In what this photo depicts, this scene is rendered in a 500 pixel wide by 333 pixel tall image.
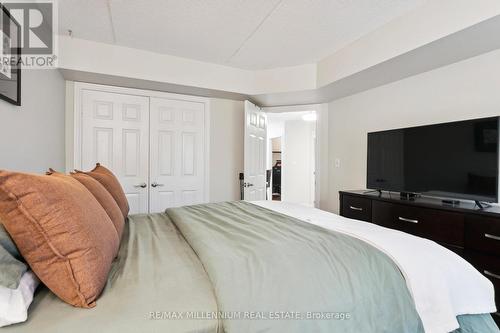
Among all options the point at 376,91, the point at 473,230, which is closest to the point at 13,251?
the point at 473,230

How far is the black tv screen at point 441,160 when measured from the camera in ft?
6.06

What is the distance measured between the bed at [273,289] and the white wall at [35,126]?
114cm

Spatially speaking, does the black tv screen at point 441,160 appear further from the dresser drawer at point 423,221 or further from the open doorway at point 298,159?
the open doorway at point 298,159

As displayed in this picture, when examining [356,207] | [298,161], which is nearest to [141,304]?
[356,207]

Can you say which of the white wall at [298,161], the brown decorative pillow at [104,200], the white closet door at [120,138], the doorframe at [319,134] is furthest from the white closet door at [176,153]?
the white wall at [298,161]

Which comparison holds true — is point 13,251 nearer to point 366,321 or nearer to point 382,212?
point 366,321

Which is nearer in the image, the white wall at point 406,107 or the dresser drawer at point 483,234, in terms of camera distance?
the dresser drawer at point 483,234

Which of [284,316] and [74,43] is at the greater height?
[74,43]

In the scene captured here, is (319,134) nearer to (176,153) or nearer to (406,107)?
(406,107)

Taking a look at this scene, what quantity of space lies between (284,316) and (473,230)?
5.61ft

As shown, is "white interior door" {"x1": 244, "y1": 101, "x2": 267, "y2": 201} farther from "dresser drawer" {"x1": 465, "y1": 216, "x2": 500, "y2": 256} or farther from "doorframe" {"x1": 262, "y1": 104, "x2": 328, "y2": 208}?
"dresser drawer" {"x1": 465, "y1": 216, "x2": 500, "y2": 256}

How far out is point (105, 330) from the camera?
2.13ft

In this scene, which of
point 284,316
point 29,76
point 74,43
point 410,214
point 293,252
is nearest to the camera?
point 284,316

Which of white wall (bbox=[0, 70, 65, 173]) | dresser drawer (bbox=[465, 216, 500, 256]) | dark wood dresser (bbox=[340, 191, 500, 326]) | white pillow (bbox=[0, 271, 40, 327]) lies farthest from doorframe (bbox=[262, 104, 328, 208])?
white pillow (bbox=[0, 271, 40, 327])
